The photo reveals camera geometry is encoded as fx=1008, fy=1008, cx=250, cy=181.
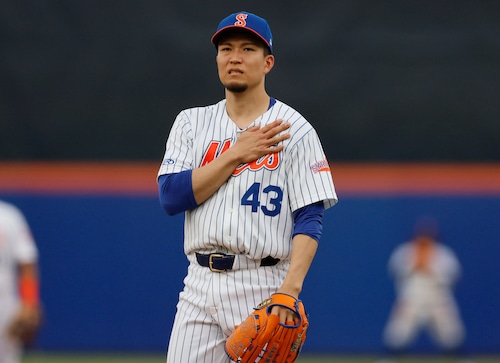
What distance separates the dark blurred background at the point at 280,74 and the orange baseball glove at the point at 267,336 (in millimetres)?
7542

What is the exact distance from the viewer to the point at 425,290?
31.9 feet

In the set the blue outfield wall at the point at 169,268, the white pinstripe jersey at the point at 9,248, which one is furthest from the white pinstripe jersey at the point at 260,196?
the blue outfield wall at the point at 169,268

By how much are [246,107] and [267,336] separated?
2.82ft

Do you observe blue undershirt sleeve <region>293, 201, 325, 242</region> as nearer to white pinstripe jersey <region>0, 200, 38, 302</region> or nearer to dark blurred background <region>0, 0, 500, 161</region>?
white pinstripe jersey <region>0, 200, 38, 302</region>

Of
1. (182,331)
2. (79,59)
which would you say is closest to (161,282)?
(79,59)

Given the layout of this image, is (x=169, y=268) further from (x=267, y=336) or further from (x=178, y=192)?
(x=267, y=336)

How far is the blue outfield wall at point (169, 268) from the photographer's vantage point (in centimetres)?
952

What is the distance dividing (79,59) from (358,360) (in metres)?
4.61

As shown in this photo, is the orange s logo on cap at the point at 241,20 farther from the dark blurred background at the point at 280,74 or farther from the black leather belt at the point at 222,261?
the dark blurred background at the point at 280,74

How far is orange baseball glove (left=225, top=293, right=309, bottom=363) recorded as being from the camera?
3365 mm

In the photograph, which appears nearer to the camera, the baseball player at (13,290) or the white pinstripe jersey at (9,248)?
the baseball player at (13,290)

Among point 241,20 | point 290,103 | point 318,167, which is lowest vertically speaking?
point 318,167

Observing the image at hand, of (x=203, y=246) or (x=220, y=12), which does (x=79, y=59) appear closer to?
(x=220, y=12)

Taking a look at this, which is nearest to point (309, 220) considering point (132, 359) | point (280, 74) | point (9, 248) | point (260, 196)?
point (260, 196)
